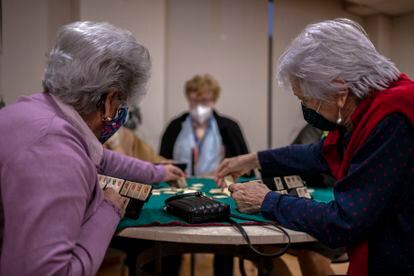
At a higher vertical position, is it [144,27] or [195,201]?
[144,27]

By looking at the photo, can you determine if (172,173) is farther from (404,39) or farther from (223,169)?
(404,39)

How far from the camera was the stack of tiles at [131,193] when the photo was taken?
1.21 meters

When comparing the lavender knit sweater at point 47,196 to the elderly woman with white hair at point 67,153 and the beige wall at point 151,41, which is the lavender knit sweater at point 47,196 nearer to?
the elderly woman with white hair at point 67,153

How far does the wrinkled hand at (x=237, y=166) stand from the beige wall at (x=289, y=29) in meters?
0.48

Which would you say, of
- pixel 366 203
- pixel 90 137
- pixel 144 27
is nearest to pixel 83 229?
pixel 90 137

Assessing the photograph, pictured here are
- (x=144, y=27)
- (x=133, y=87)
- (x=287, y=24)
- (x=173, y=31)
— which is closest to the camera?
(x=133, y=87)

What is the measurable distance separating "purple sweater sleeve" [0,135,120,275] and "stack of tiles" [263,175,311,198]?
691mm

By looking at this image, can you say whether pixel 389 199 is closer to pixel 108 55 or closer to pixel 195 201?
pixel 195 201

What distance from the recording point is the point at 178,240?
1.09 metres

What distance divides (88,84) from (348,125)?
76 centimetres

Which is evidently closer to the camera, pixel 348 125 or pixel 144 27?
pixel 348 125

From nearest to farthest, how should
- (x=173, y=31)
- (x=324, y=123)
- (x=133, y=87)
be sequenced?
(x=133, y=87) → (x=324, y=123) → (x=173, y=31)

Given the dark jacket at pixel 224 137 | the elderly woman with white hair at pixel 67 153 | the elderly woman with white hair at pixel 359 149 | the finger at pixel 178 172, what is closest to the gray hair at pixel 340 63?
the elderly woman with white hair at pixel 359 149

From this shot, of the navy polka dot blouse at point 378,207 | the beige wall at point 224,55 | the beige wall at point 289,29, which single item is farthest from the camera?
the beige wall at point 224,55
